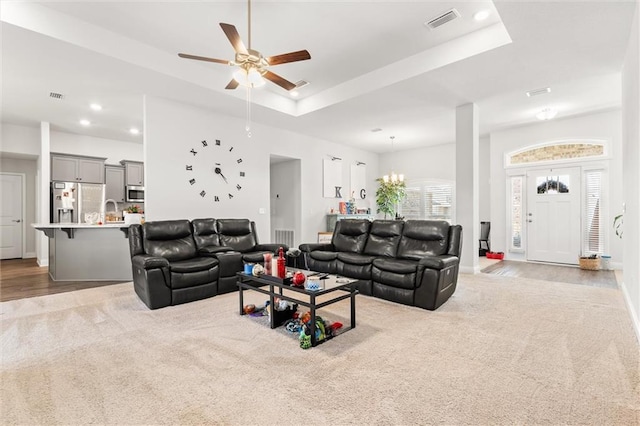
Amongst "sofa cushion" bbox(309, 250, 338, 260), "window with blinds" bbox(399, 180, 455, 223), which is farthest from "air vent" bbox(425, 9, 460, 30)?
"window with blinds" bbox(399, 180, 455, 223)

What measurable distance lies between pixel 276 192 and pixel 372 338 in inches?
227

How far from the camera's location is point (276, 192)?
805 centimetres

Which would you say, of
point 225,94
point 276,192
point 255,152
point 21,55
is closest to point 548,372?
point 225,94

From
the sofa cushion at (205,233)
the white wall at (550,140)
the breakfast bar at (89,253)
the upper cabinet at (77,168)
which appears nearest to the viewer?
the sofa cushion at (205,233)

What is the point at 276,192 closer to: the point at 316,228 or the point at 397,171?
the point at 316,228

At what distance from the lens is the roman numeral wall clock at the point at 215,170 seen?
5.46m

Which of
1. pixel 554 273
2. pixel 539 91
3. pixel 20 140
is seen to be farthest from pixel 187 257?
pixel 554 273

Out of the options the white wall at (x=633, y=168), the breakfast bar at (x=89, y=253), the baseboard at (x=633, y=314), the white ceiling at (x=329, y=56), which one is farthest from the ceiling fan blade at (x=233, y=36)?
the baseboard at (x=633, y=314)

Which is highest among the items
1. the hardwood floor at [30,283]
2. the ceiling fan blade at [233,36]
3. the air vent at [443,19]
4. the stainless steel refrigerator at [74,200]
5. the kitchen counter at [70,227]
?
the air vent at [443,19]

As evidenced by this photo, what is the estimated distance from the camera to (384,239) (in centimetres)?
468

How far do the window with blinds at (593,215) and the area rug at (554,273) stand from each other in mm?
593

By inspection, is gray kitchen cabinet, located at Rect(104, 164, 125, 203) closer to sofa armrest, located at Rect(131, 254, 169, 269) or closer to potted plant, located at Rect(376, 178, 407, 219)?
sofa armrest, located at Rect(131, 254, 169, 269)

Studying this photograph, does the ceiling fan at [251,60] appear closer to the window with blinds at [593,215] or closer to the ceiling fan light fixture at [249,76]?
the ceiling fan light fixture at [249,76]

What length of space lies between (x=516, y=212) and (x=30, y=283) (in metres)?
9.38
